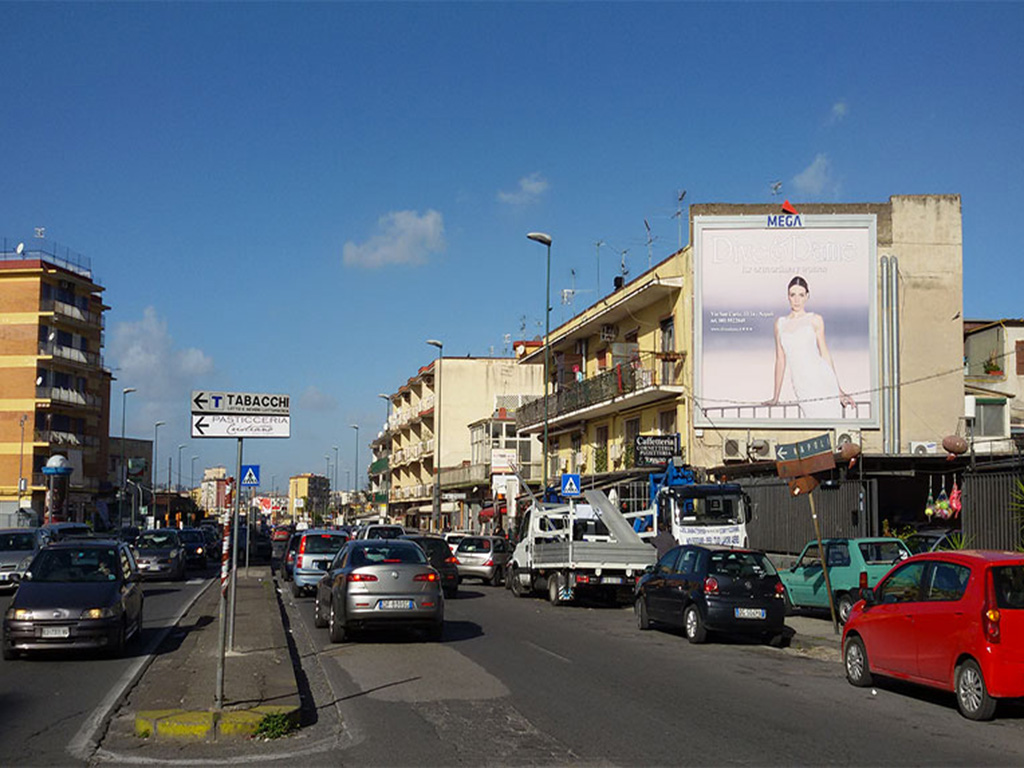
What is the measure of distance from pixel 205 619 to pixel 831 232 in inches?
968

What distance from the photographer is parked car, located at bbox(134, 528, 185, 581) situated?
32.6 metres

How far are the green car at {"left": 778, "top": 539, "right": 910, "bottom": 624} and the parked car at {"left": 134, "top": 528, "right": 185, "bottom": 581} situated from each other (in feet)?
65.0

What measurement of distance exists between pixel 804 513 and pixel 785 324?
28.1ft

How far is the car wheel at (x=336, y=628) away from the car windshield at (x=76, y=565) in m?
3.24

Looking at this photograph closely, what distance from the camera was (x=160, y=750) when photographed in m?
8.93

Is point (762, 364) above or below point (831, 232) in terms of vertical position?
below

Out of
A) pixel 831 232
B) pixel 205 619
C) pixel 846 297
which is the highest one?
pixel 831 232

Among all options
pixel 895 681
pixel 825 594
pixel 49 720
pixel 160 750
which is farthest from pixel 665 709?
pixel 825 594

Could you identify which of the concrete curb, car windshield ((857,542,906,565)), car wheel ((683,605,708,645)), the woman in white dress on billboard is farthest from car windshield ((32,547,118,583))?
the woman in white dress on billboard

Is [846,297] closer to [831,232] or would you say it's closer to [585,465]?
[831,232]

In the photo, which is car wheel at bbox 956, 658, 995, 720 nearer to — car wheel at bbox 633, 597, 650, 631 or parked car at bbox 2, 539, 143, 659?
car wheel at bbox 633, 597, 650, 631

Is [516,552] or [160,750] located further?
[516,552]

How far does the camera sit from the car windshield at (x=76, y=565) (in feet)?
50.4

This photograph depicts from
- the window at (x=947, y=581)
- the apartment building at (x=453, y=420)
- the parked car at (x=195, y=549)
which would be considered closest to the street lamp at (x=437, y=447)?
the apartment building at (x=453, y=420)
